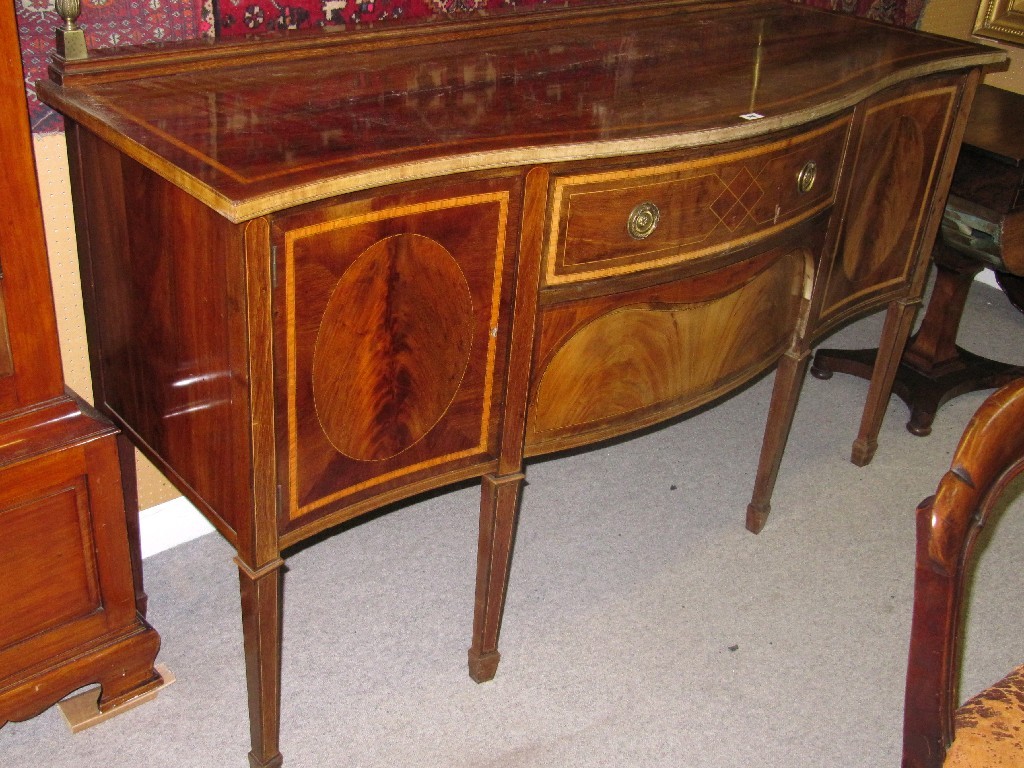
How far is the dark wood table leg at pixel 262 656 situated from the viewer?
1.66 metres

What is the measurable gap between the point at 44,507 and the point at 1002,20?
316 cm

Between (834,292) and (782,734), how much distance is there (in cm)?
87

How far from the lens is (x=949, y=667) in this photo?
3.92ft

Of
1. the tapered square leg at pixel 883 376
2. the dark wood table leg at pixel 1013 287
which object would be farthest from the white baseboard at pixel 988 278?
the tapered square leg at pixel 883 376

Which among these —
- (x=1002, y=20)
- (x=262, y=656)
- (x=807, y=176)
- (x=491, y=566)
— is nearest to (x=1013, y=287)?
(x=1002, y=20)

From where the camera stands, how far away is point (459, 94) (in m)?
1.77

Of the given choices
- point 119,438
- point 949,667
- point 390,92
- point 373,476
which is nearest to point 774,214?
point 390,92

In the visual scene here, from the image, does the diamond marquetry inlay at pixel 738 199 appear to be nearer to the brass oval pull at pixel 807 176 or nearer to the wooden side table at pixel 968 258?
the brass oval pull at pixel 807 176

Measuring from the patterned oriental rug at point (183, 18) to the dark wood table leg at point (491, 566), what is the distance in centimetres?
86

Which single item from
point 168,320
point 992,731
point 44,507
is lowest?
point 44,507

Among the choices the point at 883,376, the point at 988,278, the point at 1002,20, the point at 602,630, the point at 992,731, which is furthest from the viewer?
the point at 988,278

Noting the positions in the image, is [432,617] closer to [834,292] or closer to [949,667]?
[834,292]

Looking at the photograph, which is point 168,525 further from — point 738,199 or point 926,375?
point 926,375

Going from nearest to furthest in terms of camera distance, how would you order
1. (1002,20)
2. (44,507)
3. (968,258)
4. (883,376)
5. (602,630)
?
(44,507)
(602,630)
(883,376)
(968,258)
(1002,20)
